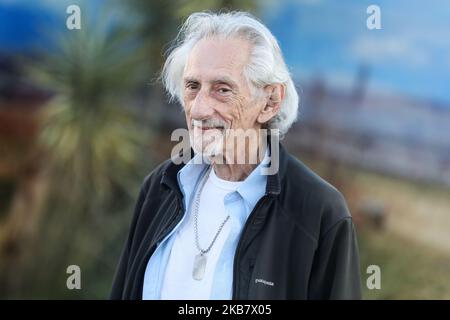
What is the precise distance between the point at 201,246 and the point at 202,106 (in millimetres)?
451

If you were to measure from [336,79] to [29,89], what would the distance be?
99.5 inches

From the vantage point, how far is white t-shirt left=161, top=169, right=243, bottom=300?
1.85 meters

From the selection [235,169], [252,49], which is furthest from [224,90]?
[235,169]

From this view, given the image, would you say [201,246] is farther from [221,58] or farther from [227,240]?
[221,58]

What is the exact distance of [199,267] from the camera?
1.86 metres

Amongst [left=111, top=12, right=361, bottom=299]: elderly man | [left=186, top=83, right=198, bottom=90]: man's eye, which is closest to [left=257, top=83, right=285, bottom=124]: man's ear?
[left=111, top=12, right=361, bottom=299]: elderly man

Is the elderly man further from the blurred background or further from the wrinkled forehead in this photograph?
the blurred background

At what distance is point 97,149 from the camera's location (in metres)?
4.88

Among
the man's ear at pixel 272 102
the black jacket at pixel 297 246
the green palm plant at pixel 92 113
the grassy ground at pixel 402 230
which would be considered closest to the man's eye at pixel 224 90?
the man's ear at pixel 272 102

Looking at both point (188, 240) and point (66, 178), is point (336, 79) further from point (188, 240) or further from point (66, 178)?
point (188, 240)

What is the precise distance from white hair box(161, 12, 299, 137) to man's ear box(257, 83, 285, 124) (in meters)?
0.02

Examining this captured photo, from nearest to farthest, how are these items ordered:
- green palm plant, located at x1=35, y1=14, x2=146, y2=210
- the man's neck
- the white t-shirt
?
the white t-shirt, the man's neck, green palm plant, located at x1=35, y1=14, x2=146, y2=210

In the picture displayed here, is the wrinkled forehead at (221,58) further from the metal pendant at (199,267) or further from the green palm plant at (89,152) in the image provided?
the green palm plant at (89,152)

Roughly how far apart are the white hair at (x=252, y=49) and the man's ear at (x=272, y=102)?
22mm
